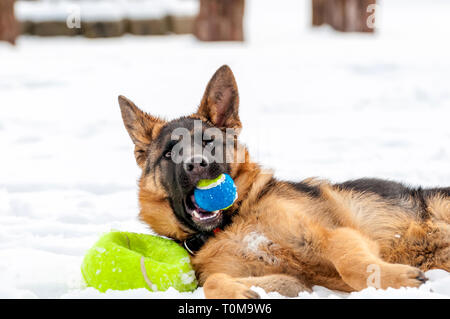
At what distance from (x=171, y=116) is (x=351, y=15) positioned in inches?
312

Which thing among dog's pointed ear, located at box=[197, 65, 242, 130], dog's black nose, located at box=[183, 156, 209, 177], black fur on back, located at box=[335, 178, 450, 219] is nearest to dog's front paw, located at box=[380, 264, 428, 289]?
black fur on back, located at box=[335, 178, 450, 219]

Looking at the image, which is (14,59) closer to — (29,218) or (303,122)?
(303,122)

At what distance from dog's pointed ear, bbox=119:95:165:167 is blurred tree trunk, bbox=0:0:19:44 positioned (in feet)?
37.8

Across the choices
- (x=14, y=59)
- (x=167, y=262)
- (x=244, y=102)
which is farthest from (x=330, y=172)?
(x=14, y=59)

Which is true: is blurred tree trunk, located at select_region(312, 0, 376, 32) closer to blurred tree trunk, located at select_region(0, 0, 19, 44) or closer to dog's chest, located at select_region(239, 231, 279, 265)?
blurred tree trunk, located at select_region(0, 0, 19, 44)

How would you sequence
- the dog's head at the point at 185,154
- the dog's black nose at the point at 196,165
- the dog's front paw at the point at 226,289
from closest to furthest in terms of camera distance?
the dog's front paw at the point at 226,289, the dog's black nose at the point at 196,165, the dog's head at the point at 185,154

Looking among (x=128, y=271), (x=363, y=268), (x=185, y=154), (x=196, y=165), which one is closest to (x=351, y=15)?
(x=185, y=154)

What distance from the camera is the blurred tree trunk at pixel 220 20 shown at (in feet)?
46.1

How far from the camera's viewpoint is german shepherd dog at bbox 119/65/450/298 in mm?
3525

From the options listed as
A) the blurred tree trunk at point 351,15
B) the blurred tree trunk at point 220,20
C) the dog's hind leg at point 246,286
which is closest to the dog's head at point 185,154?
the dog's hind leg at point 246,286

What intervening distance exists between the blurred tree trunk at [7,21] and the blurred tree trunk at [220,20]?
15.0ft

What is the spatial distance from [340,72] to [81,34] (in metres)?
9.49

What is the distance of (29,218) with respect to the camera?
5.35 metres

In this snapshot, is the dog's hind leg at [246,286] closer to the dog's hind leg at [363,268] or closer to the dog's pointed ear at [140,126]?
the dog's hind leg at [363,268]
